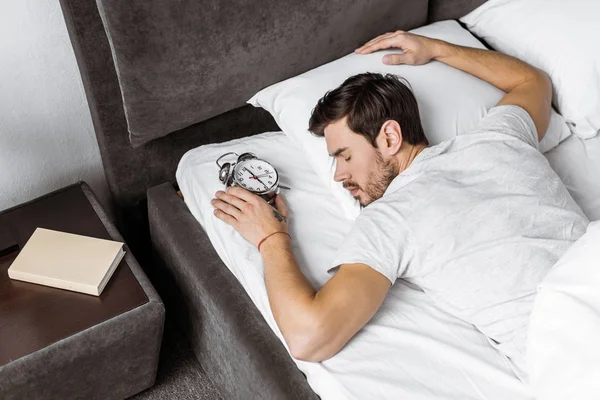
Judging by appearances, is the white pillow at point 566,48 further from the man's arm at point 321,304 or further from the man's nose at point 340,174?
the man's arm at point 321,304

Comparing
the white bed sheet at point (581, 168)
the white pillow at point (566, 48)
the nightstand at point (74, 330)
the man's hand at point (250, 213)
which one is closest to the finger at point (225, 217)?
the man's hand at point (250, 213)

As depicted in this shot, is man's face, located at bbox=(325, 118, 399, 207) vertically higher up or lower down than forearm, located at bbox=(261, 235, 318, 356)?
higher up

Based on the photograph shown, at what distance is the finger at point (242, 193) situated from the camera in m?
1.42

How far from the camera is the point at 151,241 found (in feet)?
5.83

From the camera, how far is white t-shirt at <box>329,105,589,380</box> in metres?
1.23

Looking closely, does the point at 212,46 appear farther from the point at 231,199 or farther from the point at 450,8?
the point at 450,8

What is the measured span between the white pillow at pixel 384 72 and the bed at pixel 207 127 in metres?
0.06

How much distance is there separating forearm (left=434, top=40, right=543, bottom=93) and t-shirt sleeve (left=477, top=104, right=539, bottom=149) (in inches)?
6.3

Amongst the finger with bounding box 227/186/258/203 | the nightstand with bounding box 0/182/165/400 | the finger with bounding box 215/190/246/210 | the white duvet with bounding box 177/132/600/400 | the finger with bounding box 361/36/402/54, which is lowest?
the nightstand with bounding box 0/182/165/400

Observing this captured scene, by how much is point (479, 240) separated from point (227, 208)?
0.53m

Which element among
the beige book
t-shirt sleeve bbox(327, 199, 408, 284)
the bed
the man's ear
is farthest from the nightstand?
the man's ear

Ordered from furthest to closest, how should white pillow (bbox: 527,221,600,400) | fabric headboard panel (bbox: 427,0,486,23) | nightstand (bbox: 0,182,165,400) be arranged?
1. fabric headboard panel (bbox: 427,0,486,23)
2. nightstand (bbox: 0,182,165,400)
3. white pillow (bbox: 527,221,600,400)

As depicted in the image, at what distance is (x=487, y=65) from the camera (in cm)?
167

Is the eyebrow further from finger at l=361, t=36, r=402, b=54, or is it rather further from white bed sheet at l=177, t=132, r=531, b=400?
finger at l=361, t=36, r=402, b=54
